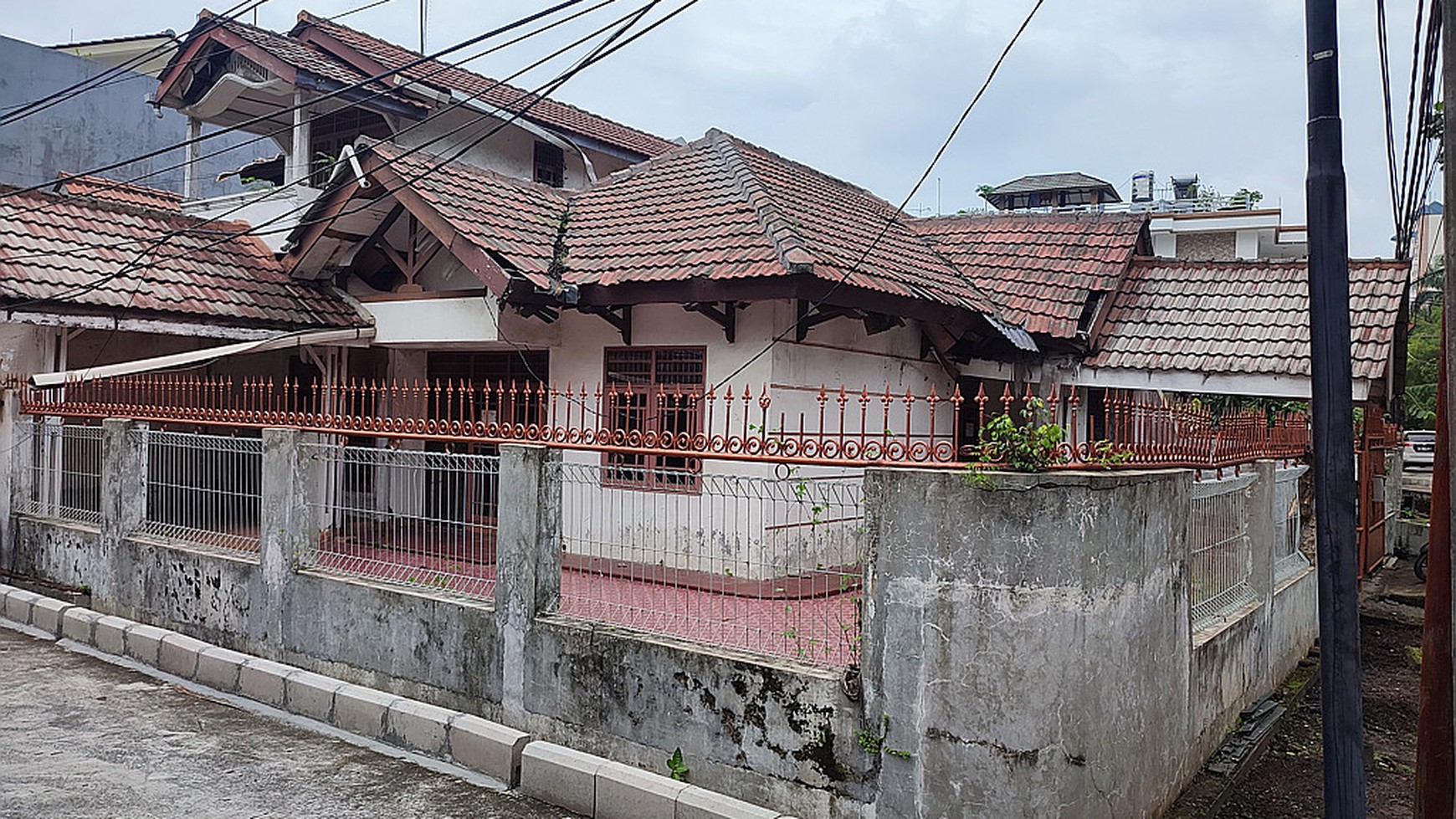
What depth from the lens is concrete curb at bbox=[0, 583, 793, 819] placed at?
5660 millimetres

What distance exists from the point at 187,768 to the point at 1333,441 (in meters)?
6.58

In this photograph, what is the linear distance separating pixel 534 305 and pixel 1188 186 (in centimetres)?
3285

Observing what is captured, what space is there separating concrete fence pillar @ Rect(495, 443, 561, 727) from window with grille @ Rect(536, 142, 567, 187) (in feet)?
34.0

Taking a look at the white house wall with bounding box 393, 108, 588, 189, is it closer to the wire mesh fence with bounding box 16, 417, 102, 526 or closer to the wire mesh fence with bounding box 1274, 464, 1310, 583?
the wire mesh fence with bounding box 16, 417, 102, 526

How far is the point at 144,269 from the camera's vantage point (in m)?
11.8

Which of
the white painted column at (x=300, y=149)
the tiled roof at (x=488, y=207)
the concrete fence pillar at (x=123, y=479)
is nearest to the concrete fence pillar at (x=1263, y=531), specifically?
the tiled roof at (x=488, y=207)

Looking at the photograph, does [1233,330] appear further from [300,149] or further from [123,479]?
[300,149]

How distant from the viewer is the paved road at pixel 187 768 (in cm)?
582

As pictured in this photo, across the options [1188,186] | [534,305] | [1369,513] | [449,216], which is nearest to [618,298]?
[534,305]

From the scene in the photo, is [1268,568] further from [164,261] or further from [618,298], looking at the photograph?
[164,261]

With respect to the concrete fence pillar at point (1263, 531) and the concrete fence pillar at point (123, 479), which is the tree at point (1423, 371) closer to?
the concrete fence pillar at point (1263, 531)

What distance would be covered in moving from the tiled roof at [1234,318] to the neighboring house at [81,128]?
18.1 meters

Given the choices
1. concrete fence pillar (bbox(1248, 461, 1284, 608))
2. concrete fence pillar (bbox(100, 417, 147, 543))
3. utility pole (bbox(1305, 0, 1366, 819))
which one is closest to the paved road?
concrete fence pillar (bbox(100, 417, 147, 543))

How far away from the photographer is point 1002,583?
4.75 meters
